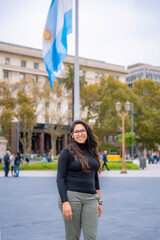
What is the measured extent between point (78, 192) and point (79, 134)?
25.2 inches

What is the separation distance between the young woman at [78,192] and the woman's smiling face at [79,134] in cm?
9

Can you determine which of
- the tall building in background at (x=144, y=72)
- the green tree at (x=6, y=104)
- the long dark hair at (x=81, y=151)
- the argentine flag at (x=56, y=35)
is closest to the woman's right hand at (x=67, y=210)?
the long dark hair at (x=81, y=151)

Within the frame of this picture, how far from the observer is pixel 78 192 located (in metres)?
3.61

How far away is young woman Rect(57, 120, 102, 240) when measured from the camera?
11.7 feet

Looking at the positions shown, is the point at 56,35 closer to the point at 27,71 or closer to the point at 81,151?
the point at 81,151

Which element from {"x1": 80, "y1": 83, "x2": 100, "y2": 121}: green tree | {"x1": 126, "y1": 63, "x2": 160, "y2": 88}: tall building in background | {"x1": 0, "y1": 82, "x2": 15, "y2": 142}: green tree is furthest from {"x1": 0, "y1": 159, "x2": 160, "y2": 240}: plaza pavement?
{"x1": 126, "y1": 63, "x2": 160, "y2": 88}: tall building in background

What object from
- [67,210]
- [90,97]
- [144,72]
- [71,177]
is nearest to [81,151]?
[71,177]

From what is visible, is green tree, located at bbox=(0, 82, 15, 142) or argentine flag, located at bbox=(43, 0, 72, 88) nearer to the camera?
argentine flag, located at bbox=(43, 0, 72, 88)

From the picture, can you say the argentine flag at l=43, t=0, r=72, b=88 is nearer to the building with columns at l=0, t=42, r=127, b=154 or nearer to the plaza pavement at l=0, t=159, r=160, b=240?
the plaza pavement at l=0, t=159, r=160, b=240

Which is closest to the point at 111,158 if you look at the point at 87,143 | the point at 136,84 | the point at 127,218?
the point at 136,84

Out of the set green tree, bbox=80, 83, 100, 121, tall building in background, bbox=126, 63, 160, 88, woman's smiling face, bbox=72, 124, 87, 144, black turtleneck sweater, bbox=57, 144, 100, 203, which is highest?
tall building in background, bbox=126, 63, 160, 88

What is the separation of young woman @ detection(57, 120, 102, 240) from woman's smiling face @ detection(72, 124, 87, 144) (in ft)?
0.31

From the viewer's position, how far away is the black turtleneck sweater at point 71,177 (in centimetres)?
→ 362

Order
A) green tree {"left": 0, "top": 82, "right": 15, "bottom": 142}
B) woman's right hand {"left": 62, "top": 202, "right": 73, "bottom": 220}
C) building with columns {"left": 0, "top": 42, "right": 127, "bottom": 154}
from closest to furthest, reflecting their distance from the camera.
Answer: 1. woman's right hand {"left": 62, "top": 202, "right": 73, "bottom": 220}
2. green tree {"left": 0, "top": 82, "right": 15, "bottom": 142}
3. building with columns {"left": 0, "top": 42, "right": 127, "bottom": 154}
